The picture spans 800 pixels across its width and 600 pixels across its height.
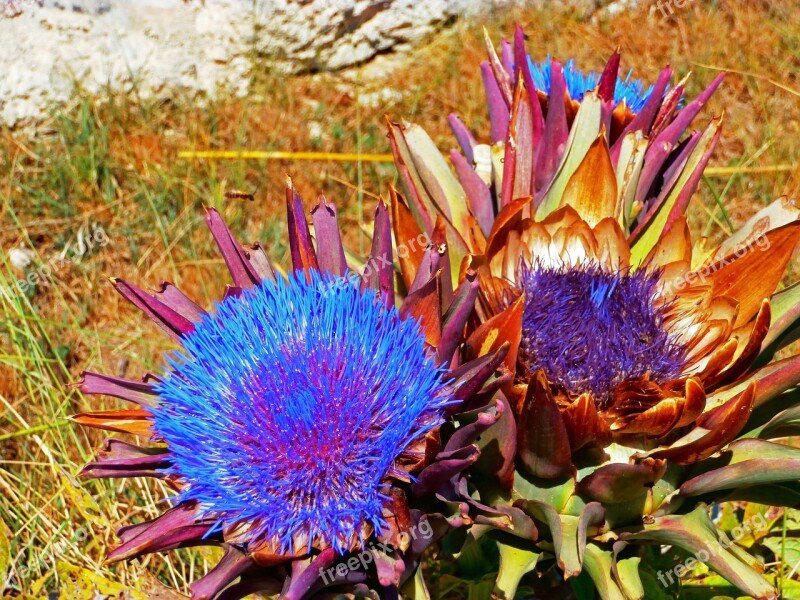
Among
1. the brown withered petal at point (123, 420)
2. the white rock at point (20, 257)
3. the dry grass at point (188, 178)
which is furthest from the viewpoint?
the white rock at point (20, 257)

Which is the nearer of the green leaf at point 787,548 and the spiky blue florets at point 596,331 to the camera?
the spiky blue florets at point 596,331

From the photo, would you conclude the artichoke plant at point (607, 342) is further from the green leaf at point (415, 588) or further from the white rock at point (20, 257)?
the white rock at point (20, 257)

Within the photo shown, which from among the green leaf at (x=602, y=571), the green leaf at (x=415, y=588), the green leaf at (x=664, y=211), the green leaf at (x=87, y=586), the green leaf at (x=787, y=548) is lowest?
the green leaf at (x=787, y=548)

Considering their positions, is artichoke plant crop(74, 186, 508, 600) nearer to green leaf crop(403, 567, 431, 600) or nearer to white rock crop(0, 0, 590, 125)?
green leaf crop(403, 567, 431, 600)

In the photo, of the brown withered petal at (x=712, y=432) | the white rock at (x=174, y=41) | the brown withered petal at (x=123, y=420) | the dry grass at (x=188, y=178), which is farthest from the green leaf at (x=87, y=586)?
the white rock at (x=174, y=41)

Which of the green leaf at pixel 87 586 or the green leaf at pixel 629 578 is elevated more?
the green leaf at pixel 629 578

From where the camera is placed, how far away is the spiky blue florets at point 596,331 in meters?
0.91

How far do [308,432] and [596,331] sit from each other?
12.8 inches

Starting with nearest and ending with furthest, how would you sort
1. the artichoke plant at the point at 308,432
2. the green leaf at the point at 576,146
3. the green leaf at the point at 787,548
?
the artichoke plant at the point at 308,432
the green leaf at the point at 576,146
the green leaf at the point at 787,548

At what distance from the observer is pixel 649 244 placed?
1063mm

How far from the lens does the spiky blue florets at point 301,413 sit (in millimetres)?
817

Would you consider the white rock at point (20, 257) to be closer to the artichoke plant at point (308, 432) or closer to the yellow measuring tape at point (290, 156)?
the yellow measuring tape at point (290, 156)

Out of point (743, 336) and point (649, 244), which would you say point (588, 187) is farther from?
point (743, 336)

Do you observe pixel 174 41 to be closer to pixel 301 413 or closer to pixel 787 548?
pixel 301 413
